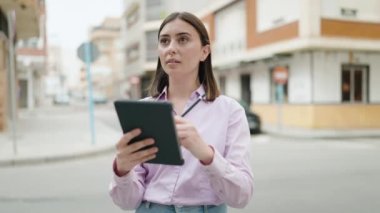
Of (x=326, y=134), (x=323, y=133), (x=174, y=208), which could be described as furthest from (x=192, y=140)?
(x=323, y=133)

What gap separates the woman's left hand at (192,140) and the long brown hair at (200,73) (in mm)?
294

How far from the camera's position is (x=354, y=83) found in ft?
61.2

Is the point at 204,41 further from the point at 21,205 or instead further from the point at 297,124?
the point at 297,124

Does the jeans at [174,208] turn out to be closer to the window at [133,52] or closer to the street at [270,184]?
the street at [270,184]

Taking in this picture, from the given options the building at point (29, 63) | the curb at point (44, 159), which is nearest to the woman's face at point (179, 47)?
the curb at point (44, 159)

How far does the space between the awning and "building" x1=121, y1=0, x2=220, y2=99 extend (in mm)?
18783

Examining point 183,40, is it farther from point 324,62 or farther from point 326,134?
point 324,62

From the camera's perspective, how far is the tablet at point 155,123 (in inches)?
54.1

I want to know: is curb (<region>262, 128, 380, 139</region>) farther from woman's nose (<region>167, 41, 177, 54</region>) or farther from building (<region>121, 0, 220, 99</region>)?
building (<region>121, 0, 220, 99</region>)

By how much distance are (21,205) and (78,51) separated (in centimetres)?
722

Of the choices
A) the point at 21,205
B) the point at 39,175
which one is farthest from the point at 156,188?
the point at 39,175

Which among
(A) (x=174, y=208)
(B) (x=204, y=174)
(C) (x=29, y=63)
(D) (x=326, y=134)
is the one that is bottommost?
(D) (x=326, y=134)

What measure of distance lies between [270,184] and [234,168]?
569 centimetres

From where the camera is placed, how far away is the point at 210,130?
5.68ft
